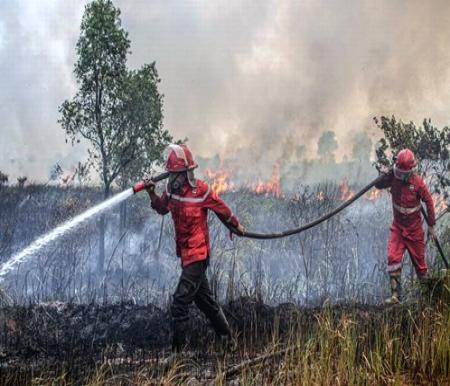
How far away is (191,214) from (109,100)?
5639mm

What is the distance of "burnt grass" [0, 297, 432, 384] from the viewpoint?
6.94 meters

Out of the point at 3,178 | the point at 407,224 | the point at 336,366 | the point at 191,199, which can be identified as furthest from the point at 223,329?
the point at 3,178

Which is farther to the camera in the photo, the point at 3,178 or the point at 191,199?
the point at 3,178

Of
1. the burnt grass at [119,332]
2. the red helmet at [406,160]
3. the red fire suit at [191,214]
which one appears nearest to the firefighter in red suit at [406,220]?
the red helmet at [406,160]

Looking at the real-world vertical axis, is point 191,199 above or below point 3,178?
below

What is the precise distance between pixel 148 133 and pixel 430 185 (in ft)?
17.8

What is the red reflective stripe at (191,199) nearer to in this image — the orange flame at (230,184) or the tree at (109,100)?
A: the tree at (109,100)

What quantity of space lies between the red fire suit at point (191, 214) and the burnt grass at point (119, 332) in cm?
107

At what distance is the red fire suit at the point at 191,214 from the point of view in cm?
751

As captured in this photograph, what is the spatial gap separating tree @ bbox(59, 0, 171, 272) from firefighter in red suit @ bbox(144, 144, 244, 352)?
4.86m

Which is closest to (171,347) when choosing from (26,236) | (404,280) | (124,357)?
(124,357)

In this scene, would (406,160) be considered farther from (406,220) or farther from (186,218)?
(186,218)

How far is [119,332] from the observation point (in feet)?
27.1

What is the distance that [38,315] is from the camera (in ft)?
28.1
